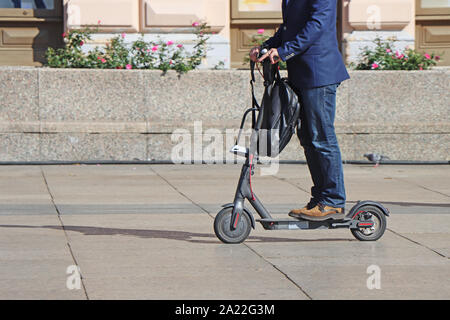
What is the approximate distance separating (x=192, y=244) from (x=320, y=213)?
34.1 inches

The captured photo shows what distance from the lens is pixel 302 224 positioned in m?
5.93

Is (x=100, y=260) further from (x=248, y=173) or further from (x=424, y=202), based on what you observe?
(x=424, y=202)

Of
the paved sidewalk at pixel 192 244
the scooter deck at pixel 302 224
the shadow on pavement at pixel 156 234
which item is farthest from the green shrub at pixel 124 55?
the scooter deck at pixel 302 224

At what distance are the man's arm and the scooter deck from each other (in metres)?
1.05

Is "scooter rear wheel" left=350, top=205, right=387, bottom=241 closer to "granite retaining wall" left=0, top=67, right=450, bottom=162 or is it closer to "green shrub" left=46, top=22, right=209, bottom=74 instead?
"granite retaining wall" left=0, top=67, right=450, bottom=162

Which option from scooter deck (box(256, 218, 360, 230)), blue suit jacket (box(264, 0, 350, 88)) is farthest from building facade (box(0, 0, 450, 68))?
scooter deck (box(256, 218, 360, 230))

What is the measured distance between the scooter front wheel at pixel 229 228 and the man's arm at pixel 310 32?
107cm

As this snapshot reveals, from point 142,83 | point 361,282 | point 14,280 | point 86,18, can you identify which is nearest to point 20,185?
point 142,83

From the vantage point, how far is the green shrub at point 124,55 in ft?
36.1

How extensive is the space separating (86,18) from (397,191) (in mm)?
4925

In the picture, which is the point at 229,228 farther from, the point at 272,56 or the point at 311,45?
the point at 311,45

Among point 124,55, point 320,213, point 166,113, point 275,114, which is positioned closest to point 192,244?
point 320,213

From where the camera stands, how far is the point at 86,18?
38.0 ft

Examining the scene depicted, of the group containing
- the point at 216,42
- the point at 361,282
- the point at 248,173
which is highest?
the point at 216,42
